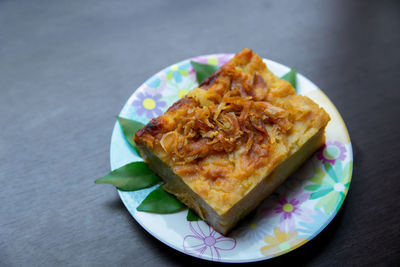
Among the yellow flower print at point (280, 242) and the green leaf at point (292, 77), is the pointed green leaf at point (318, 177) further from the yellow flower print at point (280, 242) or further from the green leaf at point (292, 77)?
the green leaf at point (292, 77)

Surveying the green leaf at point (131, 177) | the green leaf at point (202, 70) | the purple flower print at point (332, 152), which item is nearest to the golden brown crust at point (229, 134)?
the green leaf at point (131, 177)

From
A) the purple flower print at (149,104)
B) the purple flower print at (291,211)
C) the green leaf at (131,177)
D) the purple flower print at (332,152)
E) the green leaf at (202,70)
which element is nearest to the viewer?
the purple flower print at (291,211)

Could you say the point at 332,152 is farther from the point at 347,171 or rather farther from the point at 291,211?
the point at 291,211

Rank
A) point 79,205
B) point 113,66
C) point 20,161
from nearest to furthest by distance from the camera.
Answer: point 79,205, point 20,161, point 113,66

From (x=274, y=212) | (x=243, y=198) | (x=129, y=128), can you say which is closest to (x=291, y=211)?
(x=274, y=212)


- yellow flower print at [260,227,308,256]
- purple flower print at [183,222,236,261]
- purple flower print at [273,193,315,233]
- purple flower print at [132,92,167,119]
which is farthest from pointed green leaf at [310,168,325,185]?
purple flower print at [132,92,167,119]

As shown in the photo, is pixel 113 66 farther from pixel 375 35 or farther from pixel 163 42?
pixel 375 35

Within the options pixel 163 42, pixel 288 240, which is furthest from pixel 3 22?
pixel 288 240
